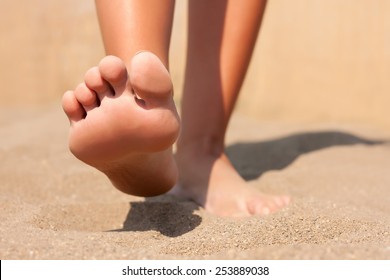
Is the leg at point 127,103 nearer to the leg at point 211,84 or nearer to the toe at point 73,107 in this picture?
the toe at point 73,107

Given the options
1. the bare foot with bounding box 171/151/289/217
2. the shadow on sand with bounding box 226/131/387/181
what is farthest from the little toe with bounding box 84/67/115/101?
the shadow on sand with bounding box 226/131/387/181

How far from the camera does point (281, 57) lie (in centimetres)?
298

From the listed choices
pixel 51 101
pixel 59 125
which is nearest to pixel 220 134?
pixel 59 125

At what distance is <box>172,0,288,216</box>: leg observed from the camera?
4.54ft

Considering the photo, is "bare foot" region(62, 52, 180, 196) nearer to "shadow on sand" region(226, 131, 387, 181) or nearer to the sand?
the sand

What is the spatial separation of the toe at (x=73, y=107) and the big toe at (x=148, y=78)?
91 millimetres

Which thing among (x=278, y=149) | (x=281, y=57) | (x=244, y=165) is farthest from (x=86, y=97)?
(x=281, y=57)

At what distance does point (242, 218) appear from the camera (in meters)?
1.22

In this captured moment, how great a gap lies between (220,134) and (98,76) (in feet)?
1.71

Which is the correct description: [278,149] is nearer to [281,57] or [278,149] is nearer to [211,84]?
[211,84]

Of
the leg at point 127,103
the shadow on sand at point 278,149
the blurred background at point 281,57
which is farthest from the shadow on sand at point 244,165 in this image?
the blurred background at point 281,57

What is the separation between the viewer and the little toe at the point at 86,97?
3.16 ft
